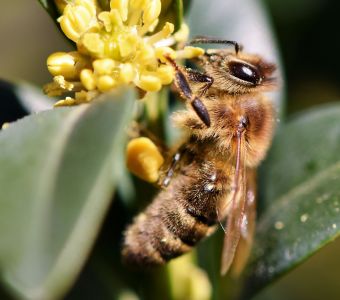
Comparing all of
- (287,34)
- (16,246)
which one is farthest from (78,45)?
(287,34)

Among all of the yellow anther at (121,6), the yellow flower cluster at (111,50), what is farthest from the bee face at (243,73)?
the yellow anther at (121,6)

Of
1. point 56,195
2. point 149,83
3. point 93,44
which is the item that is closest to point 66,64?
point 93,44

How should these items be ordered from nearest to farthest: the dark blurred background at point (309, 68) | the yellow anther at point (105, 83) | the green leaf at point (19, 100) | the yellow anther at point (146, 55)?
the yellow anther at point (105, 83) < the yellow anther at point (146, 55) < the green leaf at point (19, 100) < the dark blurred background at point (309, 68)

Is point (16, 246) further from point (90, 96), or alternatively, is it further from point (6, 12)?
point (6, 12)

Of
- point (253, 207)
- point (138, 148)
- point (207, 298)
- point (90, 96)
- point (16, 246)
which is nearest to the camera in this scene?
point (16, 246)

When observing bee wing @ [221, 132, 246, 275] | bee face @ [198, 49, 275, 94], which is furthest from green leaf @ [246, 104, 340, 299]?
bee face @ [198, 49, 275, 94]

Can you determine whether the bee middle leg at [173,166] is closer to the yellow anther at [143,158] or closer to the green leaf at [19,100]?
the yellow anther at [143,158]
